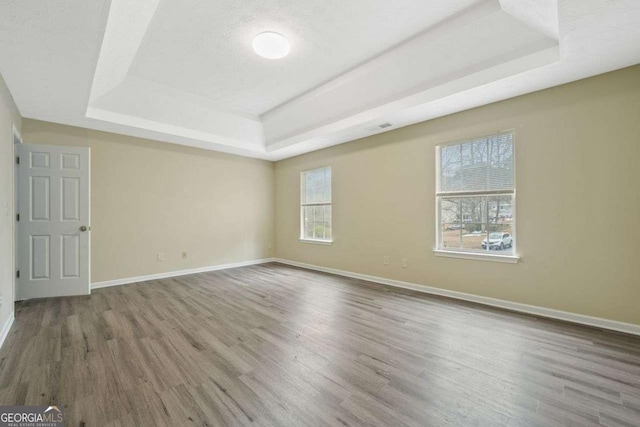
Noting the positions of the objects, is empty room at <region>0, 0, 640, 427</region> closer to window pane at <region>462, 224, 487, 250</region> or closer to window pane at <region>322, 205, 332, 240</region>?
window pane at <region>462, 224, 487, 250</region>

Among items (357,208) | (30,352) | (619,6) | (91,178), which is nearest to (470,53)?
(619,6)

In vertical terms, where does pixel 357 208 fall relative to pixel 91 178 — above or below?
below

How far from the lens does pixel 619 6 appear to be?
1879 mm

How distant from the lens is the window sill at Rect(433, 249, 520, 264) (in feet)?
10.8

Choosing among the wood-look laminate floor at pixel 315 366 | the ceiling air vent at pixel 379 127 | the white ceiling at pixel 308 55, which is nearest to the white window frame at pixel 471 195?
the white ceiling at pixel 308 55

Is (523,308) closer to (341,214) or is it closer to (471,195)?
(471,195)

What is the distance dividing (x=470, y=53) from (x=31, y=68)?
13.9 ft

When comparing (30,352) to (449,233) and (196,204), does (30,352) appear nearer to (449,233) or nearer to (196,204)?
(196,204)

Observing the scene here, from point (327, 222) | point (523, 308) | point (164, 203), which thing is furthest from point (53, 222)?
point (523, 308)

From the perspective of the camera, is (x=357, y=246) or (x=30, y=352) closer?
(x=30, y=352)

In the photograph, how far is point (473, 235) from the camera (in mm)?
3654

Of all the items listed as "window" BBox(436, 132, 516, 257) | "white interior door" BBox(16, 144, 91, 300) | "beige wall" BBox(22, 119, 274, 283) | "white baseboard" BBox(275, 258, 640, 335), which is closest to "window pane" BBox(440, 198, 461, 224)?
Result: "window" BBox(436, 132, 516, 257)

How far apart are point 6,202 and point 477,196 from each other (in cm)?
543

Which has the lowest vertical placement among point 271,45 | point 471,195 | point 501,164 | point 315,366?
point 315,366
